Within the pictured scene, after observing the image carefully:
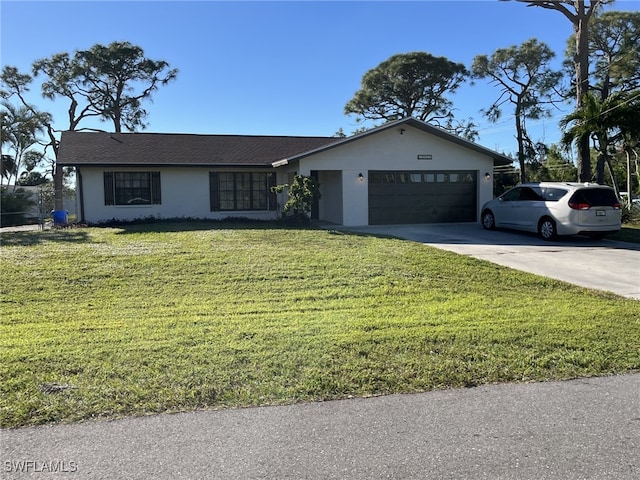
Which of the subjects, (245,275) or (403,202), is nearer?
(245,275)

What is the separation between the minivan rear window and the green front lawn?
5101 millimetres

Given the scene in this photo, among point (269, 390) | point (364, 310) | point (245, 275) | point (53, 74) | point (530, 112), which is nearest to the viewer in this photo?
point (269, 390)

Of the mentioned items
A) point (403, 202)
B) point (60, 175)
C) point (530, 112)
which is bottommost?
point (403, 202)

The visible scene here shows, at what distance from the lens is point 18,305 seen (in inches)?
292

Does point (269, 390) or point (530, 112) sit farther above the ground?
point (530, 112)

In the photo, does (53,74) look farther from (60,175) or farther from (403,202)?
(403,202)

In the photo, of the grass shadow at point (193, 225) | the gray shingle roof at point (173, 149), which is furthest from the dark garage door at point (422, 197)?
the gray shingle roof at point (173, 149)

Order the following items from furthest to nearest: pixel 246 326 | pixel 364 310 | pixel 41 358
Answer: pixel 364 310
pixel 246 326
pixel 41 358

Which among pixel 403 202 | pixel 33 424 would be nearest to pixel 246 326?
pixel 33 424

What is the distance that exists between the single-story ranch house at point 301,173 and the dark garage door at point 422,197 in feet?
0.12

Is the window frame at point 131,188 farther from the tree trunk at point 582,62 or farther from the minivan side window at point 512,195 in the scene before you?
the tree trunk at point 582,62

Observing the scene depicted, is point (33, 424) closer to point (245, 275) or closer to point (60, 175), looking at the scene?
point (245, 275)

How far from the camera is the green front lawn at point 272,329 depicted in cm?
441

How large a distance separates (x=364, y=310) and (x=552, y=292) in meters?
3.39
